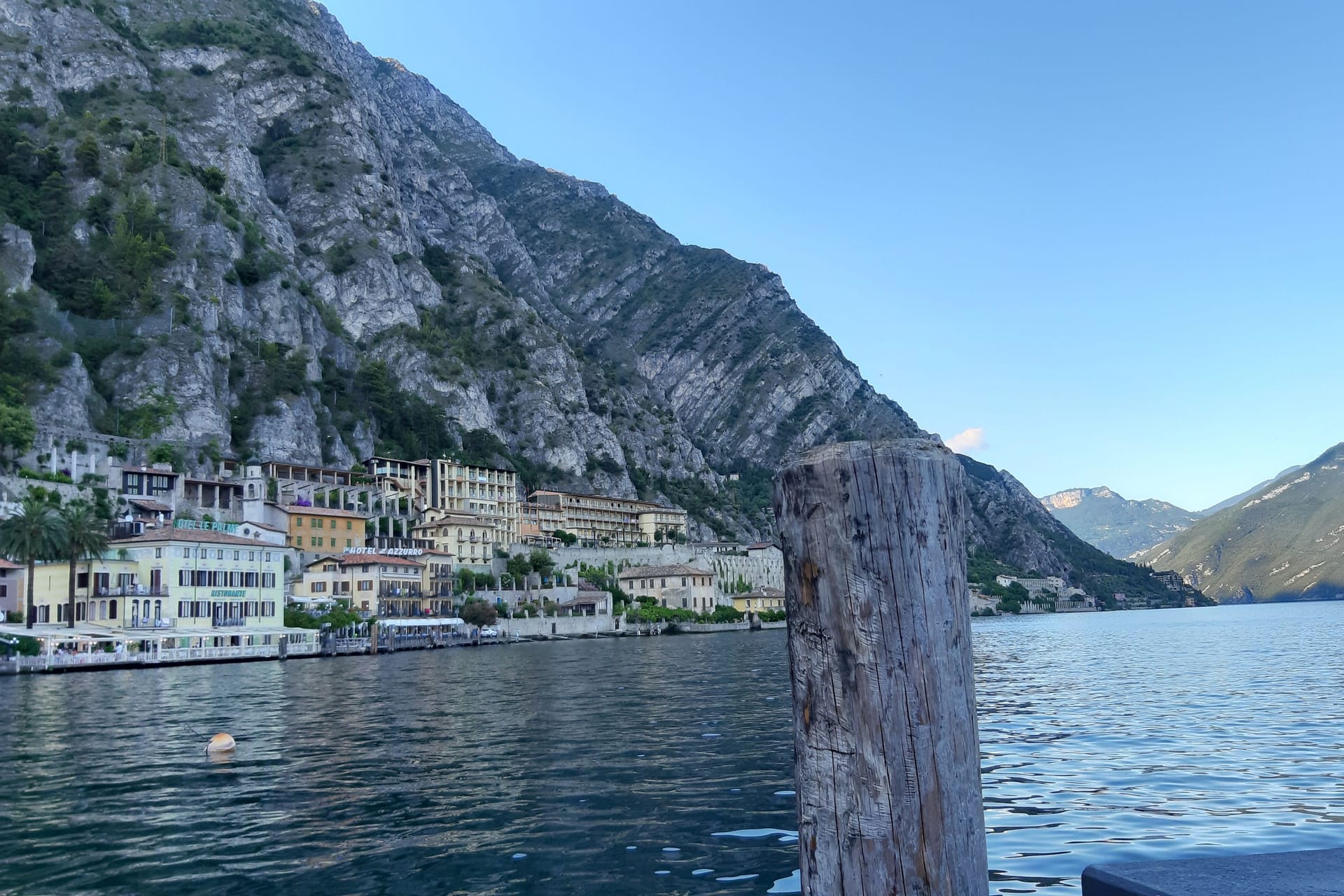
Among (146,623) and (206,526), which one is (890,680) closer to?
(146,623)

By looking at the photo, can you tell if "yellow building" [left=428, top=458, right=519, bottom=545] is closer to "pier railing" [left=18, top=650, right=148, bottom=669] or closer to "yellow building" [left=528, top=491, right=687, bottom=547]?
"yellow building" [left=528, top=491, right=687, bottom=547]

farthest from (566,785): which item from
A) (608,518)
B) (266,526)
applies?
(608,518)

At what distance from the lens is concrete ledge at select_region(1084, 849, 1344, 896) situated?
8.87 ft

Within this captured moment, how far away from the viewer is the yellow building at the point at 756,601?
11806 centimetres

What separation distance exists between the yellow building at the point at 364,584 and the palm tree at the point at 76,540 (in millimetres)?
20853

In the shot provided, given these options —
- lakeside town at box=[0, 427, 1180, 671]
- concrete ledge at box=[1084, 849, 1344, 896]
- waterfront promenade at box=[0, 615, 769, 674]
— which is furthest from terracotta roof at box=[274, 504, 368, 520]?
concrete ledge at box=[1084, 849, 1344, 896]

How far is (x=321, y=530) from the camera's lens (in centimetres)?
8825

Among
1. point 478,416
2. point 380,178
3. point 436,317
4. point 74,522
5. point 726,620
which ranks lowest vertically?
point 726,620

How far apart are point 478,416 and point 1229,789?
→ 434 ft

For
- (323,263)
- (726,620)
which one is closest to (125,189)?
(323,263)

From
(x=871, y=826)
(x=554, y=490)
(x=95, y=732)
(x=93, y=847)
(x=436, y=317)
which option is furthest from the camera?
(x=436, y=317)

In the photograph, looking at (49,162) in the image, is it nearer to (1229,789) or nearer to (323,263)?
(323,263)

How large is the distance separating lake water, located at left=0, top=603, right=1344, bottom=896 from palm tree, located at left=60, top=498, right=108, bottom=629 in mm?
25264

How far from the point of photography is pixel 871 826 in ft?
11.1
